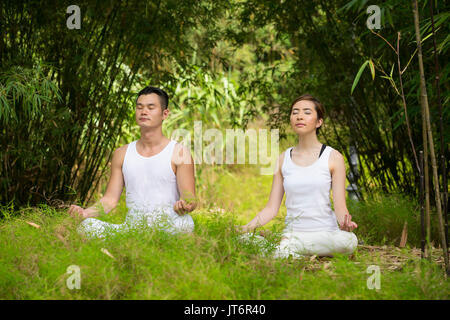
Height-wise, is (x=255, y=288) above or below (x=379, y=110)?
below

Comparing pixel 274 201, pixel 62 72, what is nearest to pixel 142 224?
pixel 274 201

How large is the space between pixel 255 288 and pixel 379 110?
2.90 m

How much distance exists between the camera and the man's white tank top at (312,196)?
300cm

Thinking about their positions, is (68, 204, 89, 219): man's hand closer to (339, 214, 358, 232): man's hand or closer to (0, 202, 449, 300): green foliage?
(0, 202, 449, 300): green foliage

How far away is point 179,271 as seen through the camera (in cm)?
228

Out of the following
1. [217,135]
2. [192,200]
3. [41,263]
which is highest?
[217,135]

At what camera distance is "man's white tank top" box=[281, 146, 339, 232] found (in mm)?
3004

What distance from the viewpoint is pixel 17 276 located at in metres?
2.36

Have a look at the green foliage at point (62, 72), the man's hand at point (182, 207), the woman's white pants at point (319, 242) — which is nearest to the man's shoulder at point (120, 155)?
the man's hand at point (182, 207)

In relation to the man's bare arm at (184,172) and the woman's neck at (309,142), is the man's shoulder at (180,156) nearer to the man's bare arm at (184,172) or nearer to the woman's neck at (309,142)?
the man's bare arm at (184,172)

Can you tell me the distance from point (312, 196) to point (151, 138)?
3.10 feet

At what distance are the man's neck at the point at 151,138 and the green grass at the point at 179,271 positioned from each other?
2.02ft
